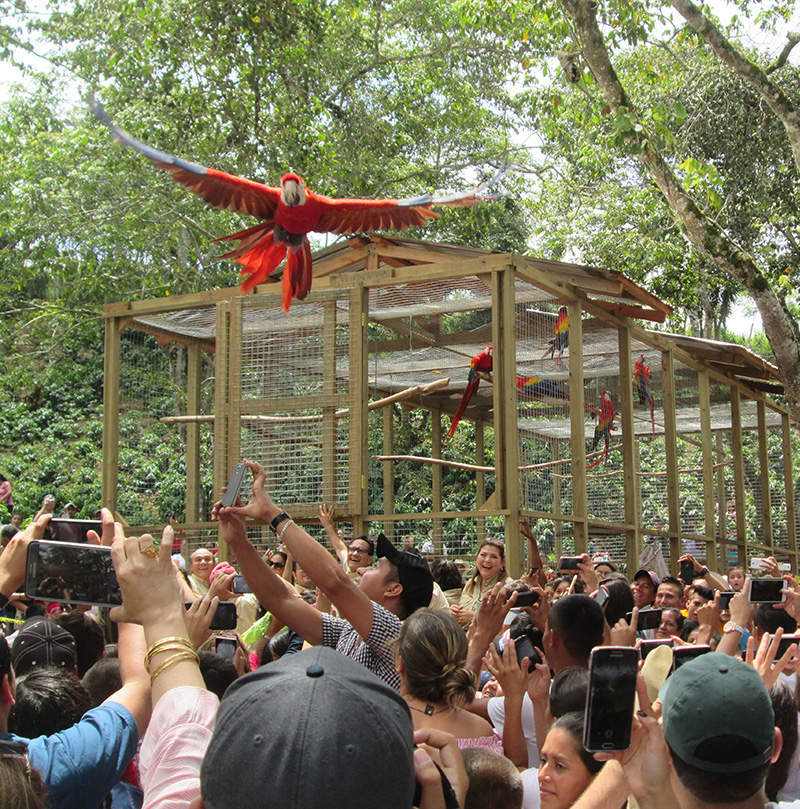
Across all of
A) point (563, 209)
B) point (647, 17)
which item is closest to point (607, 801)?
point (647, 17)

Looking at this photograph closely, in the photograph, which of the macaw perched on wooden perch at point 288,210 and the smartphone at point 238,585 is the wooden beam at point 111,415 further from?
the smartphone at point 238,585

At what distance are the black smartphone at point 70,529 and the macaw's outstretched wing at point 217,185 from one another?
4782mm

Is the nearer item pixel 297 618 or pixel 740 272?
pixel 297 618

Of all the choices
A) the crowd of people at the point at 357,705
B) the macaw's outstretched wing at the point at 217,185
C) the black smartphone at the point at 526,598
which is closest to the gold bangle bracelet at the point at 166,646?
the crowd of people at the point at 357,705

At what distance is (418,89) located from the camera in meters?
16.0

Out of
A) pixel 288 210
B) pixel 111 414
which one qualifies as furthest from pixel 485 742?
pixel 111 414

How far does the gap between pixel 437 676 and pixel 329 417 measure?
5.52 metres

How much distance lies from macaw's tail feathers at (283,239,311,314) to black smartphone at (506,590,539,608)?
4160 millimetres

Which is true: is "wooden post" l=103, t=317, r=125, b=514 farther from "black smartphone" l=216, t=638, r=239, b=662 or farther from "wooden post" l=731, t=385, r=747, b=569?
"wooden post" l=731, t=385, r=747, b=569

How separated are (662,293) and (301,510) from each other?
35.7 ft

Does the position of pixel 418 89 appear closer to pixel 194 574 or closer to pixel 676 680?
pixel 194 574

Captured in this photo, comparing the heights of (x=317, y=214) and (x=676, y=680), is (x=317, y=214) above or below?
above

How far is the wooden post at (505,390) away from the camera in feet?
25.4

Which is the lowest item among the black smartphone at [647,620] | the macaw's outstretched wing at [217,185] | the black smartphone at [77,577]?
the black smartphone at [647,620]
